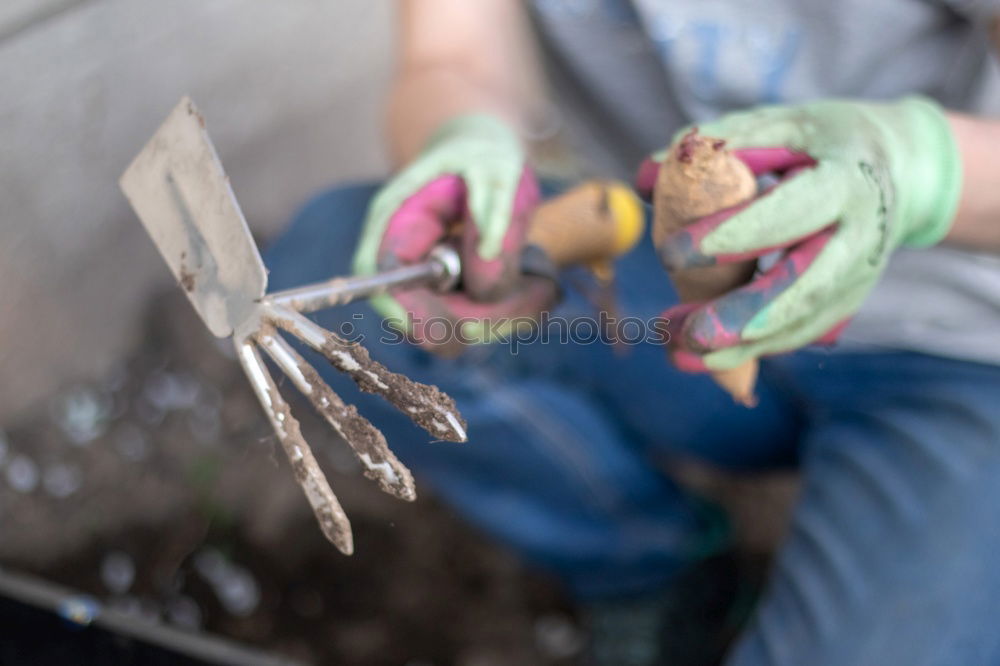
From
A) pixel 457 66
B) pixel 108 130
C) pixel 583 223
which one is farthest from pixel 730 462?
pixel 108 130

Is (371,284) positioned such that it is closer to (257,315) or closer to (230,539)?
(257,315)

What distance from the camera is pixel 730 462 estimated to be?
1046 mm

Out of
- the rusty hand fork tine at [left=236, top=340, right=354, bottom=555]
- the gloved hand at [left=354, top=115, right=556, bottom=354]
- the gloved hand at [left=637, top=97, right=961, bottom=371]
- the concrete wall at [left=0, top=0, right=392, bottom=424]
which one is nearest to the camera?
the rusty hand fork tine at [left=236, top=340, right=354, bottom=555]

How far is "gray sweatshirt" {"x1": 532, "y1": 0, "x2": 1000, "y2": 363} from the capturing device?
70 cm

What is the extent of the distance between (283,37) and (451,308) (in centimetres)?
63

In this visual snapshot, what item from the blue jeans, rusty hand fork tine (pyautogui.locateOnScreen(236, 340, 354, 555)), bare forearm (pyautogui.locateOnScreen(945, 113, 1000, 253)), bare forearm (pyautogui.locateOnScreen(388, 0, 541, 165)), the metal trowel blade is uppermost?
the metal trowel blade

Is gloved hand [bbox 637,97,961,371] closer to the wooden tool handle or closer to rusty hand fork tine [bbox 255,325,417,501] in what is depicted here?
the wooden tool handle

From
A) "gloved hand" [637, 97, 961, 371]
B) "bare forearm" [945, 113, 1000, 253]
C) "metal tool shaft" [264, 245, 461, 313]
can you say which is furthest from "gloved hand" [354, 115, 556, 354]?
"bare forearm" [945, 113, 1000, 253]

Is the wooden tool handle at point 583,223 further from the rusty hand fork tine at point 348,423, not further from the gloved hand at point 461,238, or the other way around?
the rusty hand fork tine at point 348,423

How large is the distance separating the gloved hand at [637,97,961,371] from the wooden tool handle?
127 mm

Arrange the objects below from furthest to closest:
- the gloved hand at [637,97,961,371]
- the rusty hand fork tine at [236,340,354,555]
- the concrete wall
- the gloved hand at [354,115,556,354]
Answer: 1. the concrete wall
2. the gloved hand at [354,115,556,354]
3. the gloved hand at [637,97,961,371]
4. the rusty hand fork tine at [236,340,354,555]

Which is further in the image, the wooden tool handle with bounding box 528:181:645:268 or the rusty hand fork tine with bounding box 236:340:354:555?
the wooden tool handle with bounding box 528:181:645:268

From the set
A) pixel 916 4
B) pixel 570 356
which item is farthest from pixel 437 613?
pixel 916 4

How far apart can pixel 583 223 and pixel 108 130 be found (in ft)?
1.73
